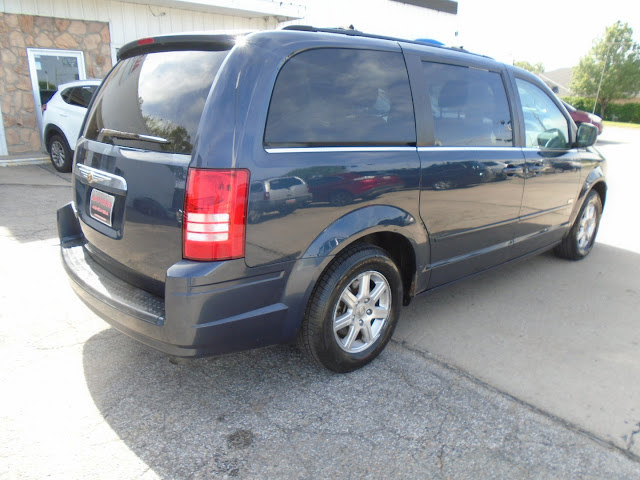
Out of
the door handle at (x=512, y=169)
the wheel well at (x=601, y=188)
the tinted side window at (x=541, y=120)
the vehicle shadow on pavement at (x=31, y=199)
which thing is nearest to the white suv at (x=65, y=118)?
the vehicle shadow on pavement at (x=31, y=199)

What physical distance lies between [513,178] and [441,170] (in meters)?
0.90

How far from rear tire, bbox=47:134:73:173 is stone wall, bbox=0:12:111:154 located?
1.56 m

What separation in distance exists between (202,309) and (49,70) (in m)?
10.1

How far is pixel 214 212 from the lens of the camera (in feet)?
6.98

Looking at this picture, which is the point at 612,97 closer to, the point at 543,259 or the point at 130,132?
the point at 543,259

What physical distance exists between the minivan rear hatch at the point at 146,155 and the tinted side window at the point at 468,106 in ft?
4.71

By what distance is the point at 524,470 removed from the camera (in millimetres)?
2180

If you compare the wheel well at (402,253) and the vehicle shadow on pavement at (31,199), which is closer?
the wheel well at (402,253)

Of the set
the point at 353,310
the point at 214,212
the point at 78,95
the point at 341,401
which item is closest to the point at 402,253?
the point at 353,310

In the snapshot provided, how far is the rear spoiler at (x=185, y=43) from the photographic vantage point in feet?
7.59

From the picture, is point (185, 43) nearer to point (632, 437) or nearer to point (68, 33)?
point (632, 437)

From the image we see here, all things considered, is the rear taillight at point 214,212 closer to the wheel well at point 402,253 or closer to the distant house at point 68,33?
the wheel well at point 402,253

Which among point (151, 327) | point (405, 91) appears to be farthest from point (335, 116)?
point (151, 327)

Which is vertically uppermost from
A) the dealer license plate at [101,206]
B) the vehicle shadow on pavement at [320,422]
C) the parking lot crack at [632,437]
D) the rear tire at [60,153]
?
the dealer license plate at [101,206]
